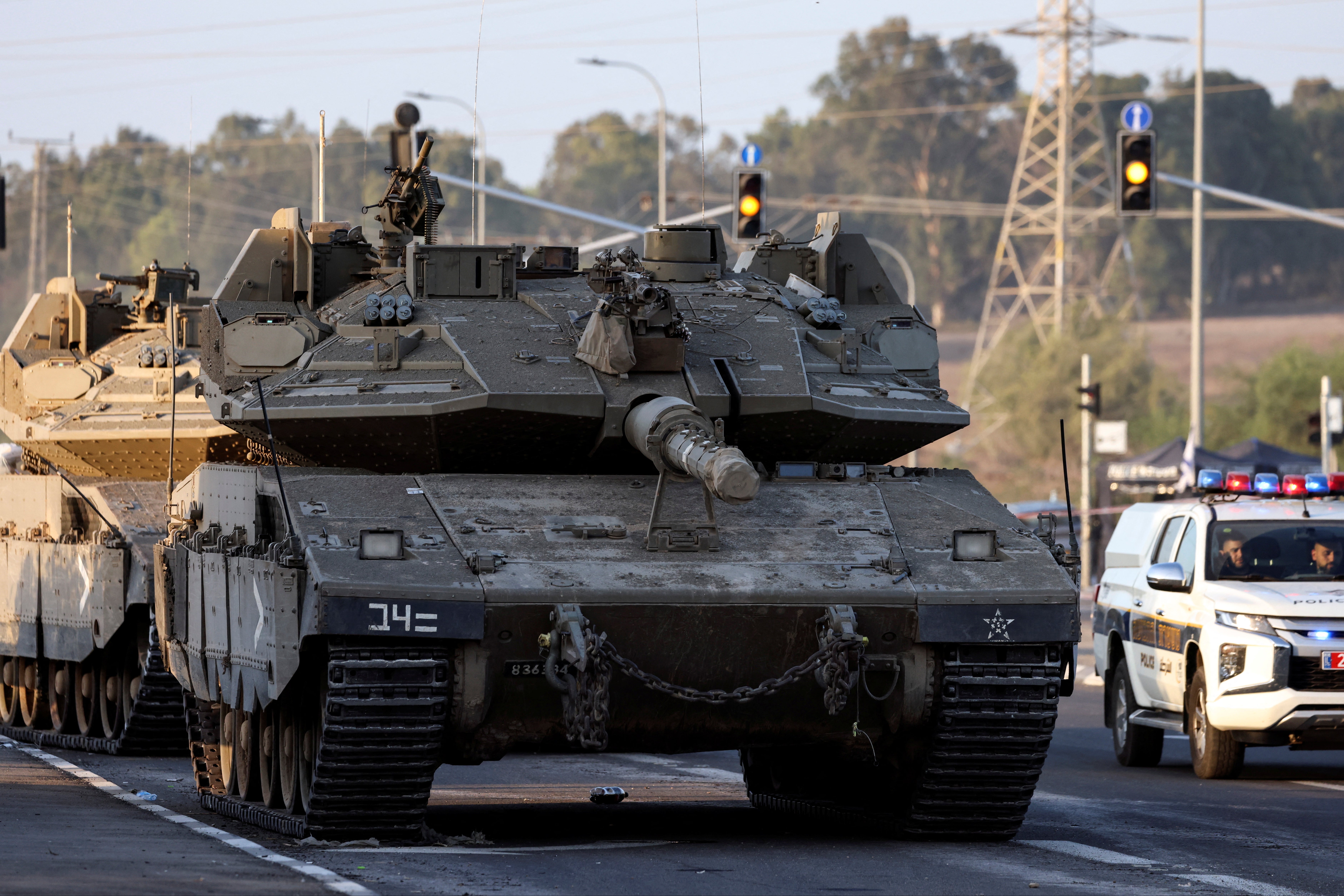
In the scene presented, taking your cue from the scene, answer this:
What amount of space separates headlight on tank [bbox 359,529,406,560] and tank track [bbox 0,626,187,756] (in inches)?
258

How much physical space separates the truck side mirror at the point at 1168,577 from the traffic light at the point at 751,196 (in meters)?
11.2

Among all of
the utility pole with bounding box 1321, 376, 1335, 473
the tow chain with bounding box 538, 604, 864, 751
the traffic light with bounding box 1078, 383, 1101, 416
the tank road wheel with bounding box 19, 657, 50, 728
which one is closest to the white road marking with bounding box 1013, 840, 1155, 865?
the tow chain with bounding box 538, 604, 864, 751

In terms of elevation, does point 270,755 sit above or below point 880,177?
below

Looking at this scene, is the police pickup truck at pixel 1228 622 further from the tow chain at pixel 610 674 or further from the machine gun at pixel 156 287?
the machine gun at pixel 156 287

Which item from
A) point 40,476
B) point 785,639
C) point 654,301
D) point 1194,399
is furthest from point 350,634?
point 1194,399

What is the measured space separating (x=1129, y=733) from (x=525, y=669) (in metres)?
7.33

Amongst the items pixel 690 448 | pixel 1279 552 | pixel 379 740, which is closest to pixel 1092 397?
pixel 1279 552

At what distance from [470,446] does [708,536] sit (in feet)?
5.57

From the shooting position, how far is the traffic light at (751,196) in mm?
26812

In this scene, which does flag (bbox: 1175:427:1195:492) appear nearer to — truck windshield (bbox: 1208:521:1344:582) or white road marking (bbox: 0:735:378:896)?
truck windshield (bbox: 1208:521:1344:582)

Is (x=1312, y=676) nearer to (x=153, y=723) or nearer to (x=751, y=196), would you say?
(x=153, y=723)

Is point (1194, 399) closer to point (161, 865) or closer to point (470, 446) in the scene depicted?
point (470, 446)

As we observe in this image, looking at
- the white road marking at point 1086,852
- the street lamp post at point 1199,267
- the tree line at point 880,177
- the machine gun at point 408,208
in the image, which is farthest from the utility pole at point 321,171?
the tree line at point 880,177

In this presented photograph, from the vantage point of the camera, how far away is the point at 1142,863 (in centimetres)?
1112
